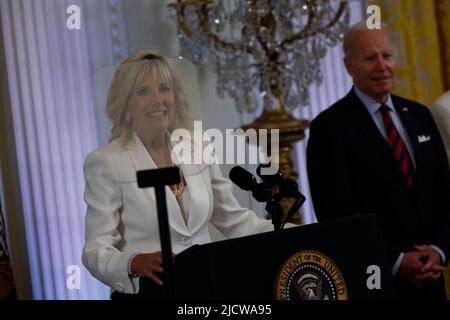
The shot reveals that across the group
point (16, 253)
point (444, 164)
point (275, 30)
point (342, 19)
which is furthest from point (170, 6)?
point (444, 164)

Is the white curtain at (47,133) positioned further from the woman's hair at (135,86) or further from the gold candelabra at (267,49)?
the woman's hair at (135,86)

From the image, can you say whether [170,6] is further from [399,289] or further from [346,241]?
[346,241]

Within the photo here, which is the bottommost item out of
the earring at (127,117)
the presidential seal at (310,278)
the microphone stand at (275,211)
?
the presidential seal at (310,278)

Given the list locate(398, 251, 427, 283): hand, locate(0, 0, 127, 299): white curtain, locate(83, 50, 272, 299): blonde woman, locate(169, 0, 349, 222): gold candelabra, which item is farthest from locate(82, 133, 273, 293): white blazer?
locate(169, 0, 349, 222): gold candelabra

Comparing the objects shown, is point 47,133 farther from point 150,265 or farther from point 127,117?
point 150,265

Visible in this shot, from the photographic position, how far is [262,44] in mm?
4223

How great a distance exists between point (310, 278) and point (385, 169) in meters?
0.89

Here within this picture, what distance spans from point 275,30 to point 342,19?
583 mm

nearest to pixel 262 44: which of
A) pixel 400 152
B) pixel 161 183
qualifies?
pixel 400 152

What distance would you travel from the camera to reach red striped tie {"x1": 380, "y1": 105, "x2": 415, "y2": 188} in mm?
2803

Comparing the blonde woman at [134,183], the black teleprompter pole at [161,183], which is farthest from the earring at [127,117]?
the black teleprompter pole at [161,183]

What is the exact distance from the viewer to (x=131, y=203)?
6.48 ft

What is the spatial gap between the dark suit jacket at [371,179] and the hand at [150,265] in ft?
3.18

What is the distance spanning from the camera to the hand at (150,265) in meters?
1.87
